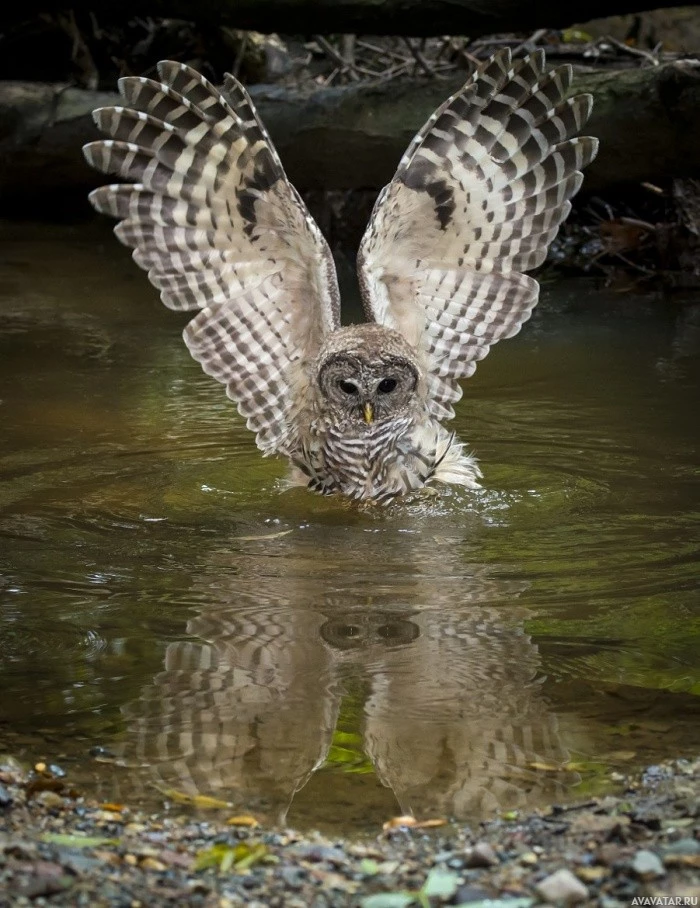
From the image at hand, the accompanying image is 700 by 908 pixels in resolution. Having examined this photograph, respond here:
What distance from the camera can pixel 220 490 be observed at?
20.3 ft

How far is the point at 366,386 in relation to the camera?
6.05 metres

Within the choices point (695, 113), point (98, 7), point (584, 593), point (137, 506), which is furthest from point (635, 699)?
point (98, 7)

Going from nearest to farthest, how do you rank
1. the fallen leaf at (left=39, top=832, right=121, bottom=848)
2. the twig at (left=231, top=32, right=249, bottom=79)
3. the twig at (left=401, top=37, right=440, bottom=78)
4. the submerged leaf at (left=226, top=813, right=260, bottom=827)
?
1. the fallen leaf at (left=39, top=832, right=121, bottom=848)
2. the submerged leaf at (left=226, top=813, right=260, bottom=827)
3. the twig at (left=401, top=37, right=440, bottom=78)
4. the twig at (left=231, top=32, right=249, bottom=79)

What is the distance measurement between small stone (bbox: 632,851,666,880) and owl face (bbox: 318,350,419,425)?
11.5 ft

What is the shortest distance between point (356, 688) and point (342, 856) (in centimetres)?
101

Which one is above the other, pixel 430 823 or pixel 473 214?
pixel 473 214

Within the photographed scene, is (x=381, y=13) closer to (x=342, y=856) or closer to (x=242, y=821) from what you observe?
(x=242, y=821)

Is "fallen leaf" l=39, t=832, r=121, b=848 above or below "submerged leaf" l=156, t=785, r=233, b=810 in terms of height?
above

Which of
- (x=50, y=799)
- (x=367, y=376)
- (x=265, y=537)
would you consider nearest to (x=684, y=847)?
(x=50, y=799)

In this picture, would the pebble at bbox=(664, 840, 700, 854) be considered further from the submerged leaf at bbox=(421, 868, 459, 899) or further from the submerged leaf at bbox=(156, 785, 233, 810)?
the submerged leaf at bbox=(156, 785, 233, 810)

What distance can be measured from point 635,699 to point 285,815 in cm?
115

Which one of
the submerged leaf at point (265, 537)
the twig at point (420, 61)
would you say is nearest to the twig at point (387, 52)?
the twig at point (420, 61)

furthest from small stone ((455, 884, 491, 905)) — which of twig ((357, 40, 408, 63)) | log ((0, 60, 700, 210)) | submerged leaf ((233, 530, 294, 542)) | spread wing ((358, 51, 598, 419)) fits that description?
twig ((357, 40, 408, 63))

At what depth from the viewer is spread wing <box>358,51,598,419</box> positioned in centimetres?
611
